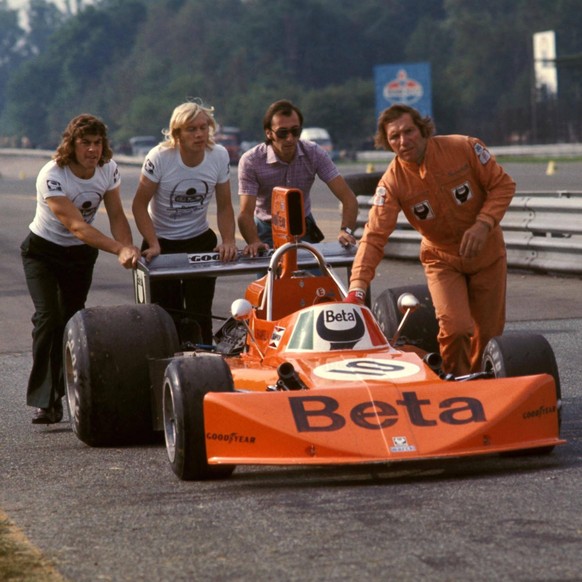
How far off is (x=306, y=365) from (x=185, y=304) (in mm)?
2497

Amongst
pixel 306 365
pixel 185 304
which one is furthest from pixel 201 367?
pixel 185 304

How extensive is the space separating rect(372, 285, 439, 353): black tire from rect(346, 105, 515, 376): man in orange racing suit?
562mm

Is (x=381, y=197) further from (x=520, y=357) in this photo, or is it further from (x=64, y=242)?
(x=64, y=242)

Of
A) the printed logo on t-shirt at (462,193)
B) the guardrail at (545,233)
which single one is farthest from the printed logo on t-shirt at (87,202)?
the guardrail at (545,233)

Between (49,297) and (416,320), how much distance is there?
2.18 m

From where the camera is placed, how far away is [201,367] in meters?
6.95

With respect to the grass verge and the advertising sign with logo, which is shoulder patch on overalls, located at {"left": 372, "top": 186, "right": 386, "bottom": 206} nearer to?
the grass verge

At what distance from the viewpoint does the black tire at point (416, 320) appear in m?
8.98

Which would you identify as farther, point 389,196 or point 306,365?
point 389,196

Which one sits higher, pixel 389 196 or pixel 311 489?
pixel 389 196

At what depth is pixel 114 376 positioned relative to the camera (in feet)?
25.6

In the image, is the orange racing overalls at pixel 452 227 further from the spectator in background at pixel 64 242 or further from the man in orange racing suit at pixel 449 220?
the spectator in background at pixel 64 242

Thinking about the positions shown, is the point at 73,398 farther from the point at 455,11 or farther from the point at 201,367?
the point at 455,11

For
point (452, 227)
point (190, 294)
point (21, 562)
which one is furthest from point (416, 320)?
point (21, 562)
